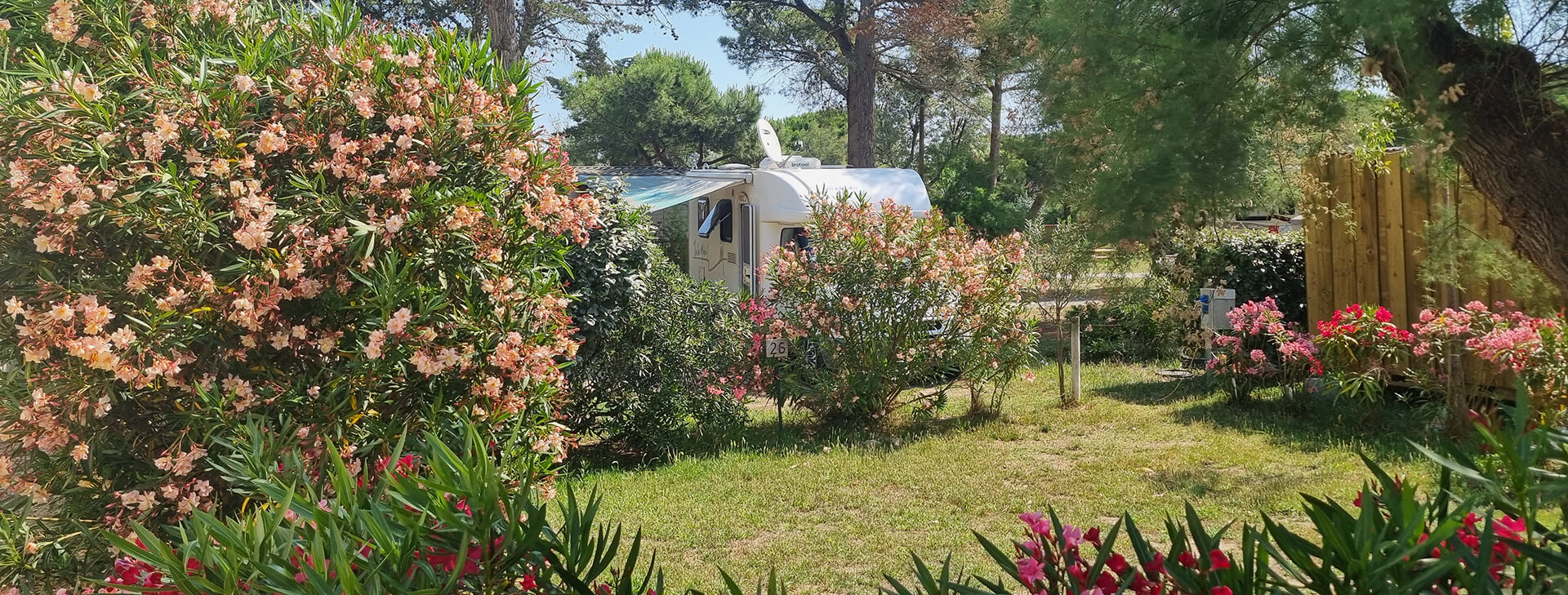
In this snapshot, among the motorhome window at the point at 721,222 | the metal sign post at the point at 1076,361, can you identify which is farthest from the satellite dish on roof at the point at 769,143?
the metal sign post at the point at 1076,361

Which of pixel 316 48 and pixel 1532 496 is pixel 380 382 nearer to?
pixel 316 48

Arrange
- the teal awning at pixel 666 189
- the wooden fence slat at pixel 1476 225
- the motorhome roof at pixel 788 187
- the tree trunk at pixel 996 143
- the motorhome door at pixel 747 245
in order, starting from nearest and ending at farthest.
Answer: the wooden fence slat at pixel 1476 225
the motorhome roof at pixel 788 187
the motorhome door at pixel 747 245
the teal awning at pixel 666 189
the tree trunk at pixel 996 143

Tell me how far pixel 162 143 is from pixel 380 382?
0.93 m

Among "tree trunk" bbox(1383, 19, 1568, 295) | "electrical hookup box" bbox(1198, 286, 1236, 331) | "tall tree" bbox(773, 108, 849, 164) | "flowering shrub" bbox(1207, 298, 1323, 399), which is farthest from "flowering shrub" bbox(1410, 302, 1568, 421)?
"tall tree" bbox(773, 108, 849, 164)

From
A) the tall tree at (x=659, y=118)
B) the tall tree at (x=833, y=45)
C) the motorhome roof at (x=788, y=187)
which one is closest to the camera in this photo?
the motorhome roof at (x=788, y=187)

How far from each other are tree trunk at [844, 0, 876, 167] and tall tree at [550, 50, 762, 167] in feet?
30.8

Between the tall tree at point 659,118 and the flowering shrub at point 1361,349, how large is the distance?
68.9ft

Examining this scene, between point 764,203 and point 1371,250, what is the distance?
A: 5.38 metres

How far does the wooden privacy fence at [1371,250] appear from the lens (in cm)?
745

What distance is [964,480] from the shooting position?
253 inches

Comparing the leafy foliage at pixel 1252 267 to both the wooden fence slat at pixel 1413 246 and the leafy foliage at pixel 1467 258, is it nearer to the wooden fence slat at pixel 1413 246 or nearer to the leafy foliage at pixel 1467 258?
the wooden fence slat at pixel 1413 246

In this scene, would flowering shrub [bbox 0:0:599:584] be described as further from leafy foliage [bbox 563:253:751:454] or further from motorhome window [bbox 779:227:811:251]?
motorhome window [bbox 779:227:811:251]

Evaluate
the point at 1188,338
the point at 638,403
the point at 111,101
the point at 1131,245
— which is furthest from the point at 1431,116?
the point at 1188,338

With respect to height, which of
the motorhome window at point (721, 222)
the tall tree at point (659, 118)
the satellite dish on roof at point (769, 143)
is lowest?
the motorhome window at point (721, 222)
